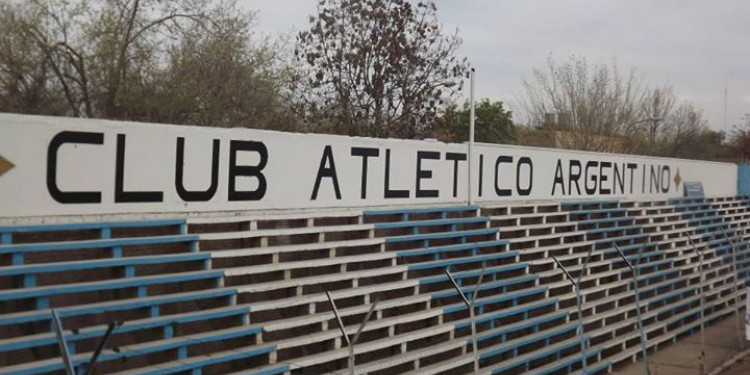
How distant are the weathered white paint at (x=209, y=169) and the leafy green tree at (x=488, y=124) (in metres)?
17.4

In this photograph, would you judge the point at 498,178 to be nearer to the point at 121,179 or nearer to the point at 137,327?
the point at 121,179

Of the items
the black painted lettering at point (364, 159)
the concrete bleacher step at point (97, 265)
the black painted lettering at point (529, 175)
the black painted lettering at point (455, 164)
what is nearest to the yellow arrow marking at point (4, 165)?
the concrete bleacher step at point (97, 265)

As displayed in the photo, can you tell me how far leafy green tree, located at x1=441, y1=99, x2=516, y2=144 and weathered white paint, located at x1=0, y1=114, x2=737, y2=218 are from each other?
1736 cm

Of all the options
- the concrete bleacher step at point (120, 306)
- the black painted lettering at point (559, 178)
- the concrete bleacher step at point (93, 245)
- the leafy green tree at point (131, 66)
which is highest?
the leafy green tree at point (131, 66)

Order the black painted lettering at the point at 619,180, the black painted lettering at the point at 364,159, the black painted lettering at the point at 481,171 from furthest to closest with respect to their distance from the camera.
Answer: the black painted lettering at the point at 619,180 → the black painted lettering at the point at 481,171 → the black painted lettering at the point at 364,159

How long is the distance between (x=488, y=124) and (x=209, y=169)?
25422mm

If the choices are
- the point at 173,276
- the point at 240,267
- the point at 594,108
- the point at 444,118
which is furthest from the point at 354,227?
the point at 594,108

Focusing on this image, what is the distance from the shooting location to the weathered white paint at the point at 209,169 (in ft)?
20.0

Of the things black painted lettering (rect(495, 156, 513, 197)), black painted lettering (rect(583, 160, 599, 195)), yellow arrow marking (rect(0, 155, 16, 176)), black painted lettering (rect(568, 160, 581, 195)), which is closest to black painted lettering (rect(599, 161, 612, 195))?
black painted lettering (rect(583, 160, 599, 195))

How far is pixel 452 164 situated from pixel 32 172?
6.33 metres

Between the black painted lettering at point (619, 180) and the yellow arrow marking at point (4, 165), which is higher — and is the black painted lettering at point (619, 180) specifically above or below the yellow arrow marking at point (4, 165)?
above

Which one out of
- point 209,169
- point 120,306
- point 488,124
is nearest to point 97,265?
point 120,306

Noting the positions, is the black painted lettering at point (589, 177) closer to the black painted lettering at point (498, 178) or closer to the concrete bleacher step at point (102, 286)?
the black painted lettering at point (498, 178)

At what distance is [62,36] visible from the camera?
1462 centimetres
